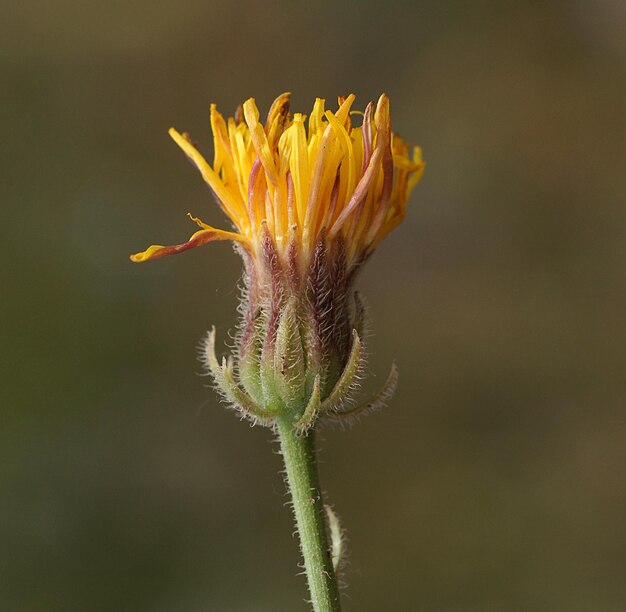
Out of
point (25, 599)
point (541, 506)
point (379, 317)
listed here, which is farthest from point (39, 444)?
point (541, 506)

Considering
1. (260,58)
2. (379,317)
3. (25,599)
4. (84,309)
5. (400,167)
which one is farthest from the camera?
(260,58)

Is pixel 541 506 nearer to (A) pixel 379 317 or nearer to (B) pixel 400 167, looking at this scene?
(A) pixel 379 317

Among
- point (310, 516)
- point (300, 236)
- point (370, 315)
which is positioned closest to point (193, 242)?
point (300, 236)

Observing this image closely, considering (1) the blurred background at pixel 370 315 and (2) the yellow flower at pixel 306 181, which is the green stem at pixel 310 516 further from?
(1) the blurred background at pixel 370 315

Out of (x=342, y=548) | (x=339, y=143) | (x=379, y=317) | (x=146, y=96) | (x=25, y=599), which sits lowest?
(x=342, y=548)

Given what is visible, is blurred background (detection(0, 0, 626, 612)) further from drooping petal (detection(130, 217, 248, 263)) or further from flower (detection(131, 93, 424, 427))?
drooping petal (detection(130, 217, 248, 263))

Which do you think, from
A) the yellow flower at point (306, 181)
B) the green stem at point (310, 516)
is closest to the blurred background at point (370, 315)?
the green stem at point (310, 516)

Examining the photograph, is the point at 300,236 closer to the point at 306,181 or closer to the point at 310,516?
the point at 306,181

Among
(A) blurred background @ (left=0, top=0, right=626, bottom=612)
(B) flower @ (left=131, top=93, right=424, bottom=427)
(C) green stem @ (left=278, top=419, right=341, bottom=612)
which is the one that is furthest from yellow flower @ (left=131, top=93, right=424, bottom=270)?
(A) blurred background @ (left=0, top=0, right=626, bottom=612)
